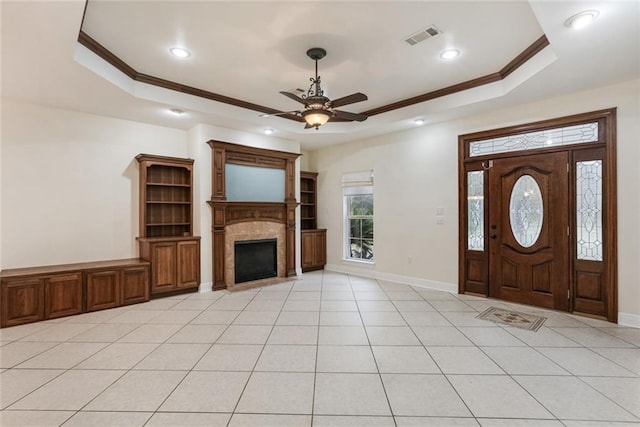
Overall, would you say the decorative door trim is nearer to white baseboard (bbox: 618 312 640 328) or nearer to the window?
white baseboard (bbox: 618 312 640 328)

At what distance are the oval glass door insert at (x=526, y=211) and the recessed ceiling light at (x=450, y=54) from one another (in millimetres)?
2068

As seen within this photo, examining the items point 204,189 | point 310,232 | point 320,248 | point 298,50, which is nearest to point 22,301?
point 204,189

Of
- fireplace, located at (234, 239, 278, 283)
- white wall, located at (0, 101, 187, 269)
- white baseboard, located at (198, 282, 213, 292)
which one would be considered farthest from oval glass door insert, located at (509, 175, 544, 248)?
white wall, located at (0, 101, 187, 269)

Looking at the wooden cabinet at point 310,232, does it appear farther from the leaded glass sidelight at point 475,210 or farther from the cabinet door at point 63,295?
the cabinet door at point 63,295

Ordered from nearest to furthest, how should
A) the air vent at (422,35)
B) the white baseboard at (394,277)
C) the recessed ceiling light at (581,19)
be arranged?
the recessed ceiling light at (581,19) < the air vent at (422,35) < the white baseboard at (394,277)

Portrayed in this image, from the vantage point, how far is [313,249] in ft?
22.3

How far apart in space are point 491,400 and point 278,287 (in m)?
3.79

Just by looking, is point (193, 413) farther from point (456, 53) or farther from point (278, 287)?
point (456, 53)

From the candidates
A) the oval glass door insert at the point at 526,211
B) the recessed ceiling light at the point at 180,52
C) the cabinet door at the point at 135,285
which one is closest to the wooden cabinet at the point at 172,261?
the cabinet door at the point at 135,285

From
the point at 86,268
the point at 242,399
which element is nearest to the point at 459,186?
the point at 242,399

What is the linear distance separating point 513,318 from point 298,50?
4.09m

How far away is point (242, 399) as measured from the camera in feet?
6.98

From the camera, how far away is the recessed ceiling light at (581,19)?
7.58 ft

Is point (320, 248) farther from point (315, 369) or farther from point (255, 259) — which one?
point (315, 369)
